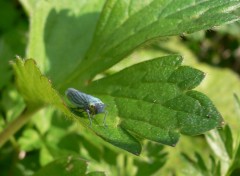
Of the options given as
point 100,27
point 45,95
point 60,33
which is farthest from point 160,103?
Answer: point 60,33

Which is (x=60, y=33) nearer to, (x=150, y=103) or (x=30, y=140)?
(x=30, y=140)

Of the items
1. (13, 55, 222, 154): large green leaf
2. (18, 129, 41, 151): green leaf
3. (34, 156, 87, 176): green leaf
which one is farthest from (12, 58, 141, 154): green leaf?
(18, 129, 41, 151): green leaf

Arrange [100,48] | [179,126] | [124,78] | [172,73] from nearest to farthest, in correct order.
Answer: [179,126], [172,73], [124,78], [100,48]

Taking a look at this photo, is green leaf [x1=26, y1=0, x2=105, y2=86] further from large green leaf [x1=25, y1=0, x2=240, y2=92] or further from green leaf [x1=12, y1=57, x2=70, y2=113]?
green leaf [x1=12, y1=57, x2=70, y2=113]

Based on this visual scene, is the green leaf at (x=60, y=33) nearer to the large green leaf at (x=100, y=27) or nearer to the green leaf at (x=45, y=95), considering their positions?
the large green leaf at (x=100, y=27)

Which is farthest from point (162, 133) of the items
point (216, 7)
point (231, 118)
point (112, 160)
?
point (231, 118)

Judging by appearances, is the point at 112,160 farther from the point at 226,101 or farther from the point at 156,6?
the point at 226,101
